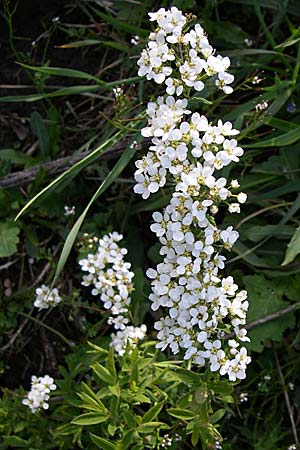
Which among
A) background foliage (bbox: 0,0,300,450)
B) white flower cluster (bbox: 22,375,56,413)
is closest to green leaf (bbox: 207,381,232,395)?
background foliage (bbox: 0,0,300,450)

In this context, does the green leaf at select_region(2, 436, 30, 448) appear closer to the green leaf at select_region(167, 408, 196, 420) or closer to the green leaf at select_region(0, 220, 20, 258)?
the green leaf at select_region(167, 408, 196, 420)

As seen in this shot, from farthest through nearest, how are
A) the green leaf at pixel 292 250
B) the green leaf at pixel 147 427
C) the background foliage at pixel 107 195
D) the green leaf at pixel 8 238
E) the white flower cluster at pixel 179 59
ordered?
the green leaf at pixel 8 238
the background foliage at pixel 107 195
the green leaf at pixel 292 250
the green leaf at pixel 147 427
the white flower cluster at pixel 179 59

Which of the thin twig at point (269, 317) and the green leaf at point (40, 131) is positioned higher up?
the green leaf at point (40, 131)

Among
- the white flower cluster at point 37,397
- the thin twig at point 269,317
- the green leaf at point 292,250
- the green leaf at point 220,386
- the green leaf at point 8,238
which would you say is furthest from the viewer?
the green leaf at point 8,238

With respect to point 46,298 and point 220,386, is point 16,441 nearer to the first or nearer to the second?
point 46,298

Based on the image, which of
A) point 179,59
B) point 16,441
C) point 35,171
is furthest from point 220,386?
point 35,171

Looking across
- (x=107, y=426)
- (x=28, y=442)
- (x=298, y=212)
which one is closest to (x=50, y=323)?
(x=28, y=442)

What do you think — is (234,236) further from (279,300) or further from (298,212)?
(298,212)

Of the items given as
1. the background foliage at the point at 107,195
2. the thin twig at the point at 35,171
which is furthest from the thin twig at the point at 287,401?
the thin twig at the point at 35,171

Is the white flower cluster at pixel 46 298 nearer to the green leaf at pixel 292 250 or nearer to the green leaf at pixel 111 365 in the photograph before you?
the green leaf at pixel 111 365
